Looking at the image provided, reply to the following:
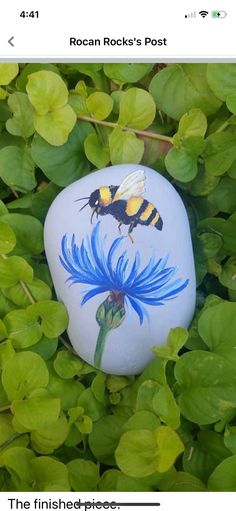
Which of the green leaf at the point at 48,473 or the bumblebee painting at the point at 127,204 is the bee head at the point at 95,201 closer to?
the bumblebee painting at the point at 127,204

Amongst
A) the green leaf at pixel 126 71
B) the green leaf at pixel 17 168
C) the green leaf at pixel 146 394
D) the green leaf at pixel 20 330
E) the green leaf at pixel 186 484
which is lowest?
the green leaf at pixel 186 484

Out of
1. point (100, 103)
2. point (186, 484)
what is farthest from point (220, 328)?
point (100, 103)

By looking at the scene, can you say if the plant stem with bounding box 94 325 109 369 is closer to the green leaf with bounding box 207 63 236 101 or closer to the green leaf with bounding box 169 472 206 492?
the green leaf with bounding box 169 472 206 492

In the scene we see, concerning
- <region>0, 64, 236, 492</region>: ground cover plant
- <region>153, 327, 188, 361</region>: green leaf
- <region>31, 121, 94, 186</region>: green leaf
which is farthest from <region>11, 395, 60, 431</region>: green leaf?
<region>31, 121, 94, 186</region>: green leaf

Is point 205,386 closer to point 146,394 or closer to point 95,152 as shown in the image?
point 146,394

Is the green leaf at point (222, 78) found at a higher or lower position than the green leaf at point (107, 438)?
higher

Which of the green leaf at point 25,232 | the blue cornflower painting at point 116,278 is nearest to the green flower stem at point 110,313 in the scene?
the blue cornflower painting at point 116,278
